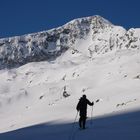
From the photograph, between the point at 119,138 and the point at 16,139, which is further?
the point at 16,139

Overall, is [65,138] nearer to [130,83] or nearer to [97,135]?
[97,135]

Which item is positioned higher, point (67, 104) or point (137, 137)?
point (137, 137)

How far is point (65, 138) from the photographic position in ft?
71.1

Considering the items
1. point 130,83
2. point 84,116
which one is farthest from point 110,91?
point 84,116

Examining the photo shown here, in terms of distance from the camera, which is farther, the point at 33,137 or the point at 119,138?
the point at 33,137

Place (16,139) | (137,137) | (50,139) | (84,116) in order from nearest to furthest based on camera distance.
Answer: (137,137)
(50,139)
(16,139)
(84,116)

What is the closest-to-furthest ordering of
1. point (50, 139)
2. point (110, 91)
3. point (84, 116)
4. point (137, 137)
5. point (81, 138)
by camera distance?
1. point (137, 137)
2. point (81, 138)
3. point (50, 139)
4. point (84, 116)
5. point (110, 91)

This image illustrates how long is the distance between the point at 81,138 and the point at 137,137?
282 cm

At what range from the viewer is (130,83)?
135875mm

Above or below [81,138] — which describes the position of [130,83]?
below

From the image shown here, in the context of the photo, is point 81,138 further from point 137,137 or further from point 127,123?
point 127,123

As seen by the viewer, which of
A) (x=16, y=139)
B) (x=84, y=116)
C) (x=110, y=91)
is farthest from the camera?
(x=110, y=91)

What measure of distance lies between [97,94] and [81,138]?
11867 centimetres

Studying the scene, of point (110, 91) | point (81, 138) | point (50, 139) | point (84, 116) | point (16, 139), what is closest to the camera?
point (81, 138)
